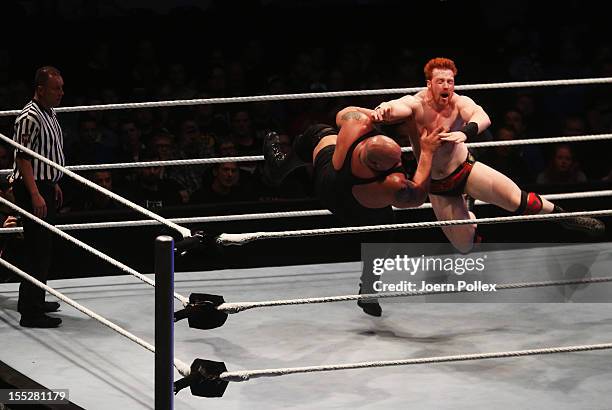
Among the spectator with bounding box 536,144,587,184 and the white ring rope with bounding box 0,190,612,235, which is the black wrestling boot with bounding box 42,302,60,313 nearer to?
the white ring rope with bounding box 0,190,612,235

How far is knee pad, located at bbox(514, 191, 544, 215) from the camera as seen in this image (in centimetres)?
418

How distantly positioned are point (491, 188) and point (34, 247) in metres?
1.70

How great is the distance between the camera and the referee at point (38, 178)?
424 cm

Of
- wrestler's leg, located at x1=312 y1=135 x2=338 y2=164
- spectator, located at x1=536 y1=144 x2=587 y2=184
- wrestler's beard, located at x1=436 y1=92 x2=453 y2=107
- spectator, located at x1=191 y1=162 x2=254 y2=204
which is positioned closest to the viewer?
wrestler's beard, located at x1=436 y1=92 x2=453 y2=107

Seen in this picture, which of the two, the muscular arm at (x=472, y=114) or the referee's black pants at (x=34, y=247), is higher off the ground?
the muscular arm at (x=472, y=114)

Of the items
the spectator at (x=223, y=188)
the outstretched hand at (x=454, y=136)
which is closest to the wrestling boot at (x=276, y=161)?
the outstretched hand at (x=454, y=136)

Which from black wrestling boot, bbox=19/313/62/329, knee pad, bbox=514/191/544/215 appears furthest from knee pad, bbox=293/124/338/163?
black wrestling boot, bbox=19/313/62/329

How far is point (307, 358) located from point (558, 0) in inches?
193

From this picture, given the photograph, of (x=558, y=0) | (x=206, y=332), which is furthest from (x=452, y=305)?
(x=558, y=0)

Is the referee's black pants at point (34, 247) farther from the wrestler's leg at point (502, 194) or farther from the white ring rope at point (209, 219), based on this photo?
the wrestler's leg at point (502, 194)

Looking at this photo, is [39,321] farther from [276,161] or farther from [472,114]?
[472,114]

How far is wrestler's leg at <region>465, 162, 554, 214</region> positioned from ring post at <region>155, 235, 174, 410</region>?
163cm

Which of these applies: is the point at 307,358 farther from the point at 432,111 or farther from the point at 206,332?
the point at 432,111

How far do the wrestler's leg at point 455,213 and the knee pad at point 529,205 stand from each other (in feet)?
0.62
